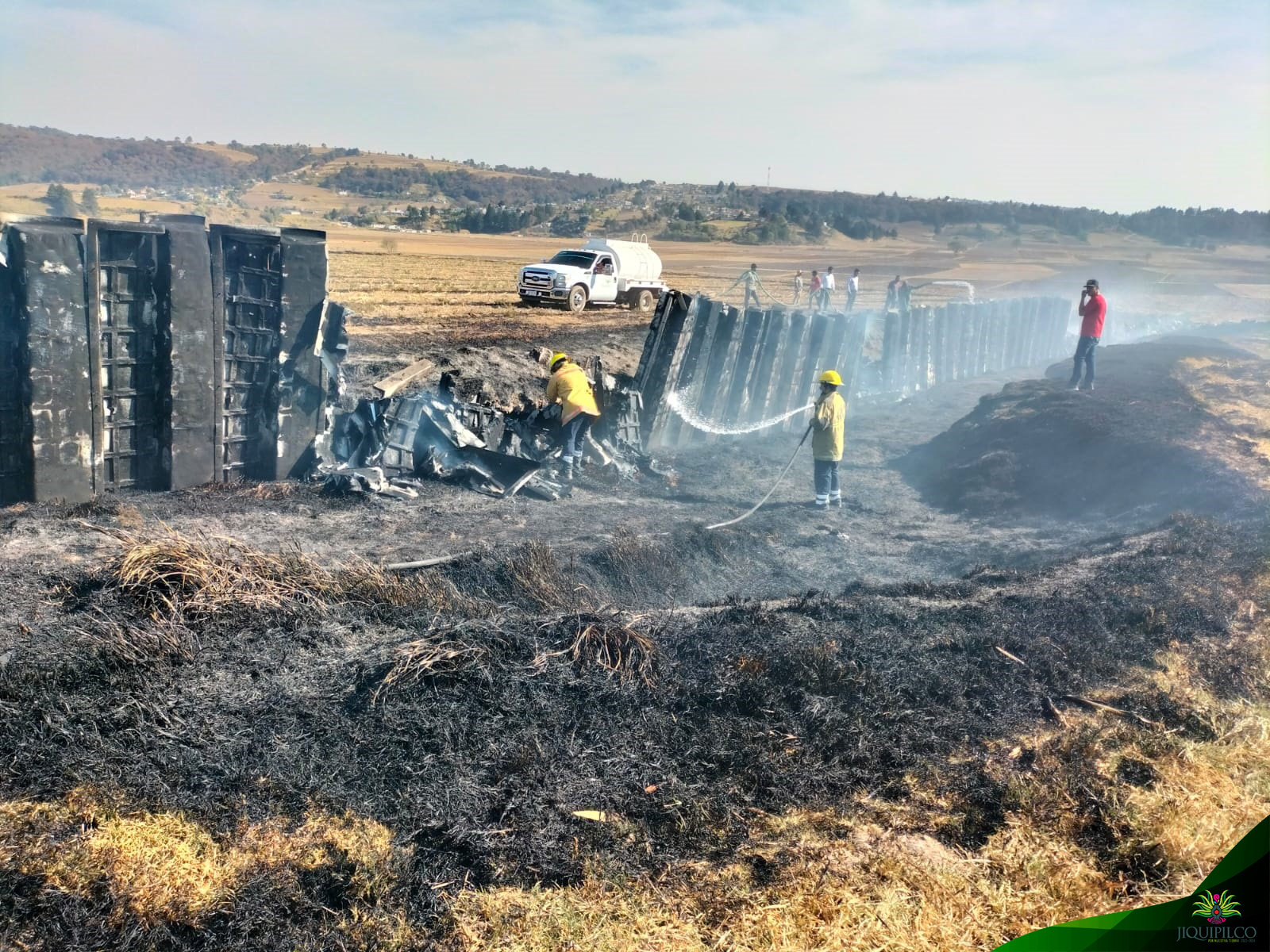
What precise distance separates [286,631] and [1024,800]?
4014 millimetres


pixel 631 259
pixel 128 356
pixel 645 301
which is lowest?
pixel 128 356

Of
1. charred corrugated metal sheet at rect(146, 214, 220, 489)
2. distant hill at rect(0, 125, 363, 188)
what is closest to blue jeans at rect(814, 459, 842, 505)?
charred corrugated metal sheet at rect(146, 214, 220, 489)

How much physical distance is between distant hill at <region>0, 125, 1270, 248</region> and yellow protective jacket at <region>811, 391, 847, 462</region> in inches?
2341

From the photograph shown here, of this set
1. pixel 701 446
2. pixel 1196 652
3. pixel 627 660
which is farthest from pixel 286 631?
pixel 701 446

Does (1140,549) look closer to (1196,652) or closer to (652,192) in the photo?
(1196,652)

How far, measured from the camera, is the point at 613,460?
11766 mm

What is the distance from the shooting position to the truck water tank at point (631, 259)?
26.4 metres

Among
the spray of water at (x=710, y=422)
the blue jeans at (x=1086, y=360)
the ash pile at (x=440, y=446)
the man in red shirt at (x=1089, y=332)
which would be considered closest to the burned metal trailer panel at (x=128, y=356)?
the ash pile at (x=440, y=446)

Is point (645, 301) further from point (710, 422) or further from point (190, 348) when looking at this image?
point (190, 348)

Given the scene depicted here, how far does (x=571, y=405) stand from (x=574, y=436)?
481 mm

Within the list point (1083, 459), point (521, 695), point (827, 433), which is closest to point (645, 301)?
point (1083, 459)

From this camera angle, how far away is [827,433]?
426 inches

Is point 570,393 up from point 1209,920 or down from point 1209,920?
down

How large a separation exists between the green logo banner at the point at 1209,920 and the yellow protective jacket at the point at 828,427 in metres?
9.15
